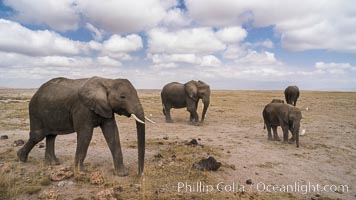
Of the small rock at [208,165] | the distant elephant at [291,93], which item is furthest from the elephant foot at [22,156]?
the distant elephant at [291,93]

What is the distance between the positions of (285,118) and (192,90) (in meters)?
6.96

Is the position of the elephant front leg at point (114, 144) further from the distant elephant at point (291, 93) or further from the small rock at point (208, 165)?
the distant elephant at point (291, 93)

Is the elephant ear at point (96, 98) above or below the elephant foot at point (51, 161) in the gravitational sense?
above

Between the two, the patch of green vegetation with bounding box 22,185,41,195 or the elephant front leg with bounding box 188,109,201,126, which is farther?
the elephant front leg with bounding box 188,109,201,126

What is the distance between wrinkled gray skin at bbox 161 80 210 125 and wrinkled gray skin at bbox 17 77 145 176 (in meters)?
10.5

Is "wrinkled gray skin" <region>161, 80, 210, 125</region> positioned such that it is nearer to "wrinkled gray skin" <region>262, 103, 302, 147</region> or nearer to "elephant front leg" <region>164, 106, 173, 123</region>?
"elephant front leg" <region>164, 106, 173, 123</region>

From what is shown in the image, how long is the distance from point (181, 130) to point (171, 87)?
180 inches

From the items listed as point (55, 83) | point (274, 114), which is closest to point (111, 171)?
point (55, 83)

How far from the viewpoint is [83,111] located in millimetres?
8078

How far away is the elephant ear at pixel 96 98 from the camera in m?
7.84

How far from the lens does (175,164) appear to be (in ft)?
30.3

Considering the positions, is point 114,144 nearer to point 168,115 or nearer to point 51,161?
point 51,161

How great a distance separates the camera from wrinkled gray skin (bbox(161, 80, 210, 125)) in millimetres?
18781

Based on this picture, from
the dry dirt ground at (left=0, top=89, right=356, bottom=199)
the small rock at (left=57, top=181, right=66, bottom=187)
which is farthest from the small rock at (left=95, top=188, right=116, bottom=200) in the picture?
the small rock at (left=57, top=181, right=66, bottom=187)
